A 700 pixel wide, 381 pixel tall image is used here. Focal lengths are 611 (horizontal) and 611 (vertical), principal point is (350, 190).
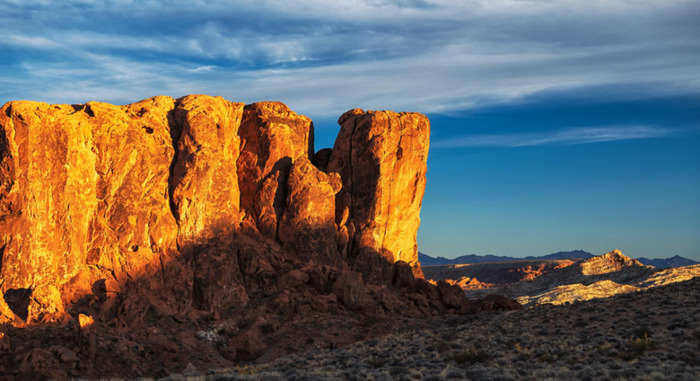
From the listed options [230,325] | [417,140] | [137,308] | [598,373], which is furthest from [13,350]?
[417,140]

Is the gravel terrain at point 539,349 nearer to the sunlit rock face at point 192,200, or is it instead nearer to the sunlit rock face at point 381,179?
the sunlit rock face at point 192,200

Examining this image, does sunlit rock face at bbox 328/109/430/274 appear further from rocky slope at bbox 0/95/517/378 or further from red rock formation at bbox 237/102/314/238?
red rock formation at bbox 237/102/314/238

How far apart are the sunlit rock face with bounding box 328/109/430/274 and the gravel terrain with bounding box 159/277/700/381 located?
1056 cm

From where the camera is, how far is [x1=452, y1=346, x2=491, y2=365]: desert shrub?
32531 mm

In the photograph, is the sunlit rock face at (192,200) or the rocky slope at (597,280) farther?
the rocky slope at (597,280)

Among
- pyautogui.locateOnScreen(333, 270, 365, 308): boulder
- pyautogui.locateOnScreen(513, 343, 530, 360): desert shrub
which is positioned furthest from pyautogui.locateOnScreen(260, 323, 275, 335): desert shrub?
pyautogui.locateOnScreen(513, 343, 530, 360): desert shrub

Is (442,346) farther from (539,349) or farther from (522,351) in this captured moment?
(539,349)

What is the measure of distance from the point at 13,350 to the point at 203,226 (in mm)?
16313

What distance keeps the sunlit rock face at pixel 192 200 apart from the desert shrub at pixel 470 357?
15.3 m

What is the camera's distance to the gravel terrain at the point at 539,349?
2750 centimetres

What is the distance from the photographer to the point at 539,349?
109 feet

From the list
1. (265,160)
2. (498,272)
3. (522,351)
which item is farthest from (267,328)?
(498,272)

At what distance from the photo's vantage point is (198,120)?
1884 inches

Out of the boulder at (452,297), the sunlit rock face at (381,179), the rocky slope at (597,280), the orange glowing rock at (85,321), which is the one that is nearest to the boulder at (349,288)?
the sunlit rock face at (381,179)
